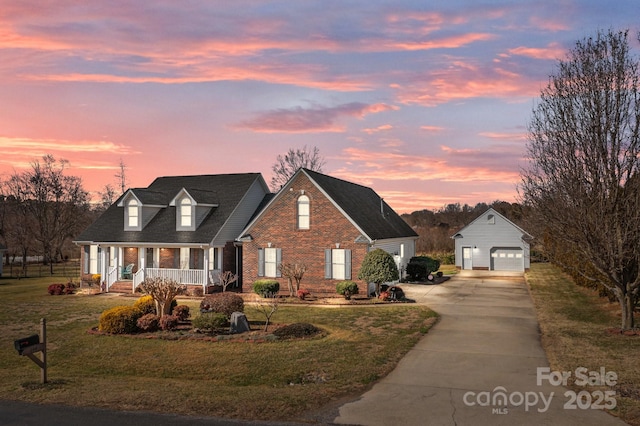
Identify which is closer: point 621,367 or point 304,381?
point 304,381

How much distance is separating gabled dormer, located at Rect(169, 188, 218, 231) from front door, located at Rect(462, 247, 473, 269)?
28503 mm

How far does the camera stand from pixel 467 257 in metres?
51.7

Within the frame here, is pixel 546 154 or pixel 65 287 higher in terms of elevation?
pixel 546 154

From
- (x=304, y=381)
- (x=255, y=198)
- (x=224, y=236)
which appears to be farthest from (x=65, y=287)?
(x=304, y=381)

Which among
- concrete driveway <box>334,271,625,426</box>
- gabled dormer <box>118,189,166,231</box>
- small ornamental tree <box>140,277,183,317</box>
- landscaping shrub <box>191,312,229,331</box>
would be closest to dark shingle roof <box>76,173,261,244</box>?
gabled dormer <box>118,189,166,231</box>

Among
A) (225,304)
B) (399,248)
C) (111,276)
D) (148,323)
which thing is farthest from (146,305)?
(399,248)

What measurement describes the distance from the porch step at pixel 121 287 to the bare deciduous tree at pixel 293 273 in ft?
36.6

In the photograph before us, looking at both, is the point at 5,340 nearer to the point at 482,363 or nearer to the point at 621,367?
the point at 482,363

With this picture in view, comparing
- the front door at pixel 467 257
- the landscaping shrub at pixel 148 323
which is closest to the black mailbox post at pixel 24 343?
the landscaping shrub at pixel 148 323

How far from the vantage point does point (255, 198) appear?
38750mm

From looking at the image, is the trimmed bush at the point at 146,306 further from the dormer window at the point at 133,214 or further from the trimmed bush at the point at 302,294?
the dormer window at the point at 133,214

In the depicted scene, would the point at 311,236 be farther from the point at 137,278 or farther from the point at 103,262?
the point at 103,262

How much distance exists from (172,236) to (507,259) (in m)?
33.4

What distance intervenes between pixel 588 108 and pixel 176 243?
2509 cm
